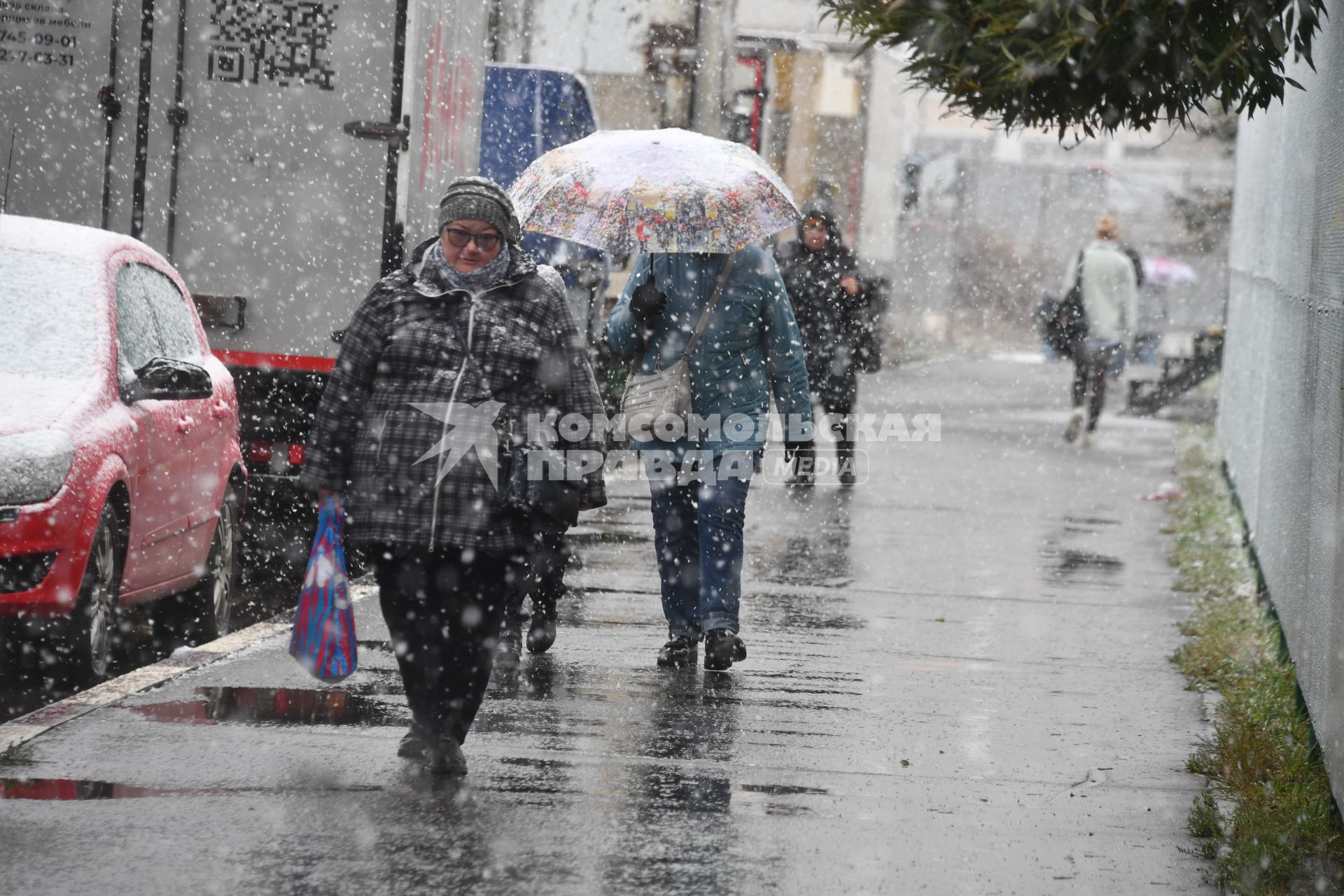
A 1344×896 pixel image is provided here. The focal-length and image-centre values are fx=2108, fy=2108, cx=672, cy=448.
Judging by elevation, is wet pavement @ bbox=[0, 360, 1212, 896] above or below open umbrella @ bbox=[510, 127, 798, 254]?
below

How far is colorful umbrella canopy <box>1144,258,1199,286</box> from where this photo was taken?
139ft

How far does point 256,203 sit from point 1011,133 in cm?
584

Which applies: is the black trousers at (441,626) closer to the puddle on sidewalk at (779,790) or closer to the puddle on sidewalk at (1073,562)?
the puddle on sidewalk at (779,790)

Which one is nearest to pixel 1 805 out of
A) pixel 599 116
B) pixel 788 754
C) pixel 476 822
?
pixel 476 822

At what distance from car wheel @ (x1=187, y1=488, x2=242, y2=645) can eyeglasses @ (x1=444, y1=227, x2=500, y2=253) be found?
3.00 meters

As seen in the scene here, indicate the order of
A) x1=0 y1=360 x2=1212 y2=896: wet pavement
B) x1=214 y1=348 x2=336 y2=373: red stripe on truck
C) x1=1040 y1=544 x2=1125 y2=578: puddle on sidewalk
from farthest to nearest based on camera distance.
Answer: x1=1040 y1=544 x2=1125 y2=578: puddle on sidewalk < x1=214 y1=348 x2=336 y2=373: red stripe on truck < x1=0 y1=360 x2=1212 y2=896: wet pavement

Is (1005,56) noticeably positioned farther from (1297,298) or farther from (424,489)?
(1297,298)

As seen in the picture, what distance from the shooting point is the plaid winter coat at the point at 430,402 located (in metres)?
5.89

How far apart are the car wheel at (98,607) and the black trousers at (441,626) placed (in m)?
1.59

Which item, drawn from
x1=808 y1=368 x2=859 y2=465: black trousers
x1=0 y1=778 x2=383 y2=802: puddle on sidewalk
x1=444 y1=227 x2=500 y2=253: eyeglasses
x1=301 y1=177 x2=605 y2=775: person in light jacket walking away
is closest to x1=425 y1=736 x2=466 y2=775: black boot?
x1=301 y1=177 x2=605 y2=775: person in light jacket walking away

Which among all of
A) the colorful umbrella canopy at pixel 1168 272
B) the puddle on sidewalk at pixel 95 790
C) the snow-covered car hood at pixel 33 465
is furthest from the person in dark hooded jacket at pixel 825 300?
the colorful umbrella canopy at pixel 1168 272

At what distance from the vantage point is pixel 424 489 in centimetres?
588

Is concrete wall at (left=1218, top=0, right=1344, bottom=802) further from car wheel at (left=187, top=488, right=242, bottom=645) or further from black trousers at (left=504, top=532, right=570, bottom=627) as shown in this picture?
car wheel at (left=187, top=488, right=242, bottom=645)

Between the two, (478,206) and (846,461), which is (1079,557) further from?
(478,206)
